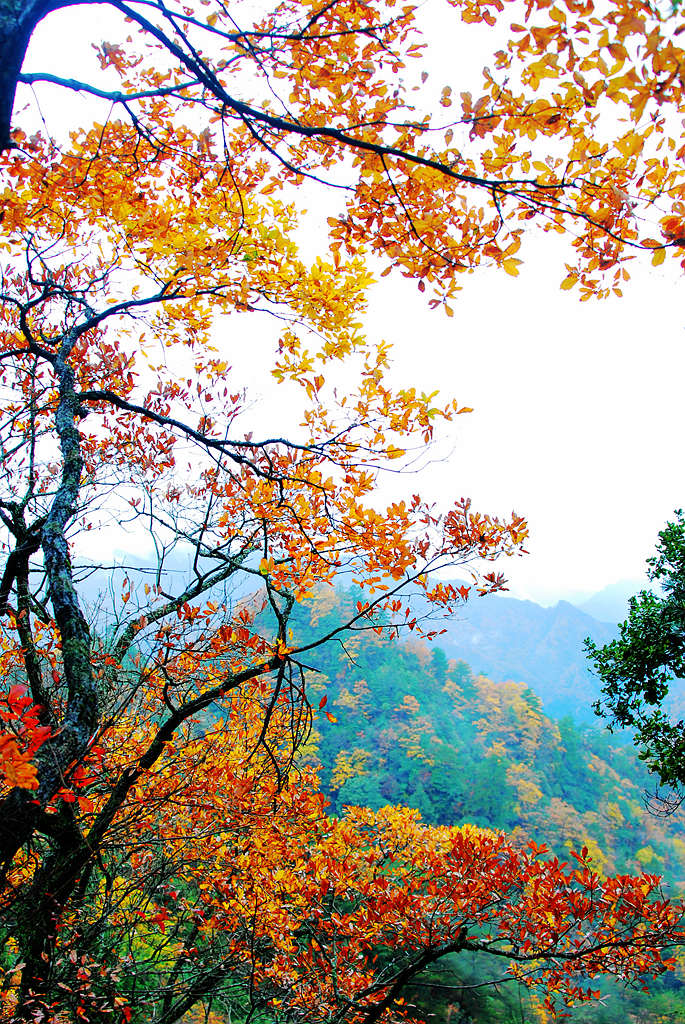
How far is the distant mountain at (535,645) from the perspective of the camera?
8950 centimetres

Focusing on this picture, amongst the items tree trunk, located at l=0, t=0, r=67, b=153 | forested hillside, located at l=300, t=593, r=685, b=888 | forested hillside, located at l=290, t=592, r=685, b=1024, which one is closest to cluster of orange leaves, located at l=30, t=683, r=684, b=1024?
tree trunk, located at l=0, t=0, r=67, b=153

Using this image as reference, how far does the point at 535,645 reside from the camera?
354 ft

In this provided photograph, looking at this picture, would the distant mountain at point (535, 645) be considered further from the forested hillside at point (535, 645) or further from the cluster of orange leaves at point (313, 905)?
the cluster of orange leaves at point (313, 905)

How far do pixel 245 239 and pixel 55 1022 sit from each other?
3991 mm

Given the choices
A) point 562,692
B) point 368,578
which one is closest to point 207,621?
point 368,578

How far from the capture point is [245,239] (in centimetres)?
302

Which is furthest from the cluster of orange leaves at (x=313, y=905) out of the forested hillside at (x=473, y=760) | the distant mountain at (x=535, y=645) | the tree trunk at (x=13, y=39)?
the distant mountain at (x=535, y=645)

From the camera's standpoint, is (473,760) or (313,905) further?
(473,760)

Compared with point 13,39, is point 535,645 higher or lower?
higher

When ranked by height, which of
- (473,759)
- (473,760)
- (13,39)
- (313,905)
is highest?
(473,759)

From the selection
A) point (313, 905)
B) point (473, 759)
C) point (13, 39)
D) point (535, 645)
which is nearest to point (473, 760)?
point (473, 759)

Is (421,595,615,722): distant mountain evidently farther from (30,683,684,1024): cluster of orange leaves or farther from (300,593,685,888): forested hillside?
(30,683,684,1024): cluster of orange leaves

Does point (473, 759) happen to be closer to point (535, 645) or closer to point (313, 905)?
point (313, 905)

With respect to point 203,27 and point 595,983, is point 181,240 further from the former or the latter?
point 595,983
